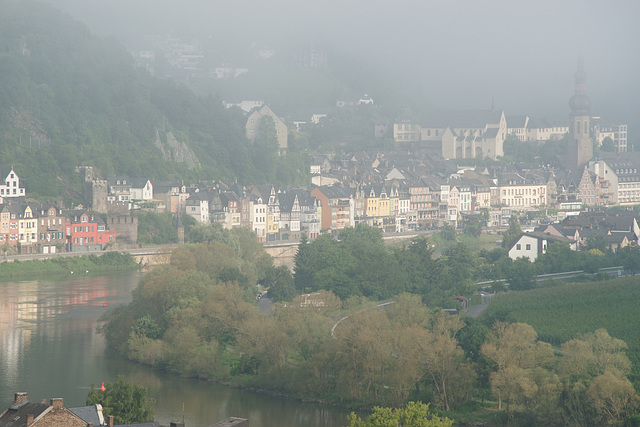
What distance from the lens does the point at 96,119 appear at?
2911 inches

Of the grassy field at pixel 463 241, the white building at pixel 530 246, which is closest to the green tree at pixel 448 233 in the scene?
the grassy field at pixel 463 241

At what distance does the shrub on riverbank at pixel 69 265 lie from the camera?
52.3m

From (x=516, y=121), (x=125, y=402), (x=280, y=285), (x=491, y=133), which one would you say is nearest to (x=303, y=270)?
(x=280, y=285)

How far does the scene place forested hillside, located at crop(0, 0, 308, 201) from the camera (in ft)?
221

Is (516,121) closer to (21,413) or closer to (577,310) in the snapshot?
(577,310)

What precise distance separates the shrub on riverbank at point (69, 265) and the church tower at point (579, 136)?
4787 centimetres

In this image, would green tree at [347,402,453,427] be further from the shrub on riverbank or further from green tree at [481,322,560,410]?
the shrub on riverbank

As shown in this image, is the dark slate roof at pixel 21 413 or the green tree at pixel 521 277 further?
the green tree at pixel 521 277

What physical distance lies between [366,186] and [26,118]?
68.8 ft

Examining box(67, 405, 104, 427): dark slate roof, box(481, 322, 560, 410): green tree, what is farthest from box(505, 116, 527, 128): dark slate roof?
box(67, 405, 104, 427): dark slate roof

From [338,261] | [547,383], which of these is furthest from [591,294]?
[547,383]

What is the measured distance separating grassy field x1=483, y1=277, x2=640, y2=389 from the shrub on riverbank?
20645 millimetres

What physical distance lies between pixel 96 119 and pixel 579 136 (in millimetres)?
39926

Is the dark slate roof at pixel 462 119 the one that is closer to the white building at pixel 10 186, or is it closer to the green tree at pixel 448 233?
the green tree at pixel 448 233
